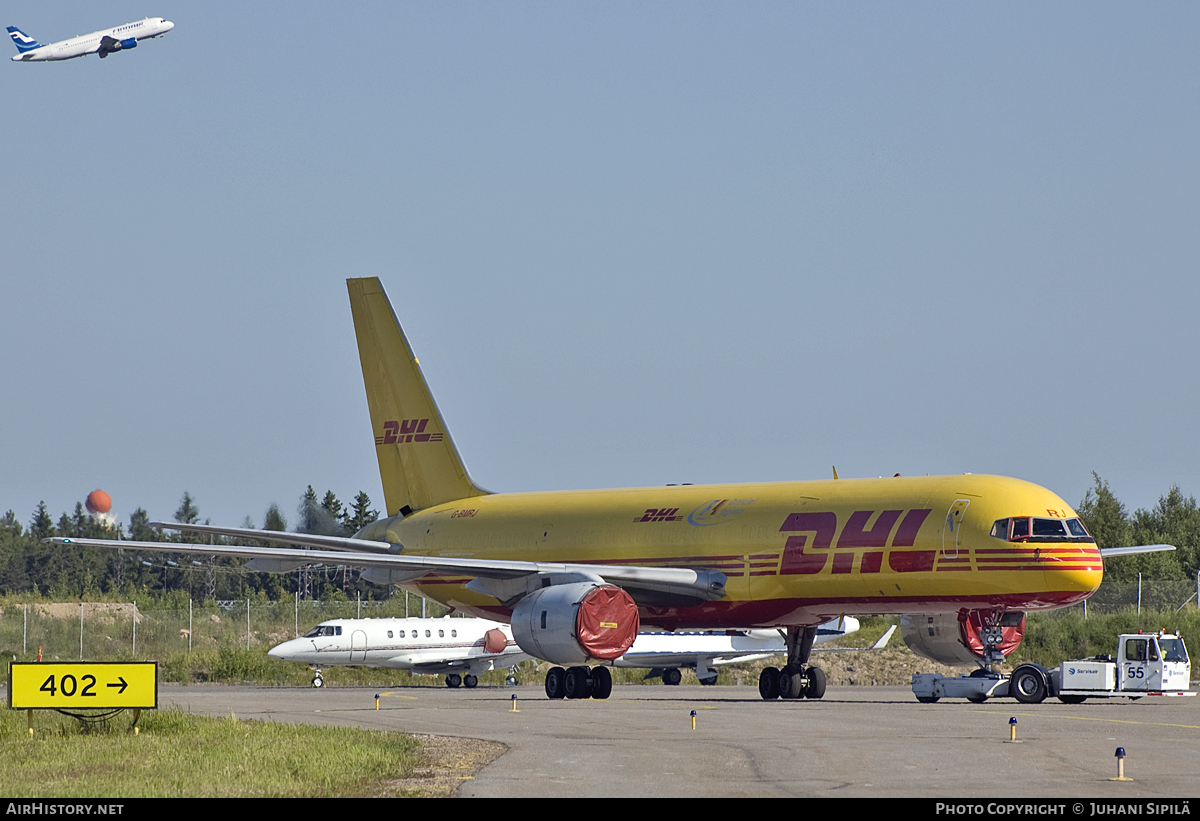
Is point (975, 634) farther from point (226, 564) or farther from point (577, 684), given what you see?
point (226, 564)

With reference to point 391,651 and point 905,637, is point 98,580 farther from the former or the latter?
point 905,637

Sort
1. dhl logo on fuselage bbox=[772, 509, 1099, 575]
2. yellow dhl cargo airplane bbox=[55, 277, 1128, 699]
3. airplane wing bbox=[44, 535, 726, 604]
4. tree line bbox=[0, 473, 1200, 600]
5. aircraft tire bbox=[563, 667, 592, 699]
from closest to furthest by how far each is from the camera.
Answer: dhl logo on fuselage bbox=[772, 509, 1099, 575], yellow dhl cargo airplane bbox=[55, 277, 1128, 699], airplane wing bbox=[44, 535, 726, 604], aircraft tire bbox=[563, 667, 592, 699], tree line bbox=[0, 473, 1200, 600]

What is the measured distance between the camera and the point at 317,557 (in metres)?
36.2

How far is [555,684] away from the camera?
3753 cm

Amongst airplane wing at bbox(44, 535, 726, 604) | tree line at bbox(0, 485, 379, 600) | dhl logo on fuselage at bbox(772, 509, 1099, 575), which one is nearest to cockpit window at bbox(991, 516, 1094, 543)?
dhl logo on fuselage at bbox(772, 509, 1099, 575)

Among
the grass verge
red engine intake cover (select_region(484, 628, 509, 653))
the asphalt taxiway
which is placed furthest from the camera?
red engine intake cover (select_region(484, 628, 509, 653))

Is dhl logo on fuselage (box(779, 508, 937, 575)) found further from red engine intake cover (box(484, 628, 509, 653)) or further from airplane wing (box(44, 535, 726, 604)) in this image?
red engine intake cover (box(484, 628, 509, 653))

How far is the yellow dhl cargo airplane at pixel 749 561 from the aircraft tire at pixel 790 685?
0.10ft

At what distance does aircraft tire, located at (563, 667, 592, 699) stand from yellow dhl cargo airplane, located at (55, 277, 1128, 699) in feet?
0.13

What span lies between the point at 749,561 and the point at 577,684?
187 inches

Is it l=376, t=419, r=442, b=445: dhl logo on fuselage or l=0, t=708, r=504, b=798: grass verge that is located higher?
l=376, t=419, r=442, b=445: dhl logo on fuselage

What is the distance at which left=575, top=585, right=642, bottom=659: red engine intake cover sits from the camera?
1336 inches

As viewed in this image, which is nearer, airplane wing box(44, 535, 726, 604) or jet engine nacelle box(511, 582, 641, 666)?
jet engine nacelle box(511, 582, 641, 666)

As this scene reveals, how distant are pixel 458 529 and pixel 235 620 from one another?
2579 centimetres
